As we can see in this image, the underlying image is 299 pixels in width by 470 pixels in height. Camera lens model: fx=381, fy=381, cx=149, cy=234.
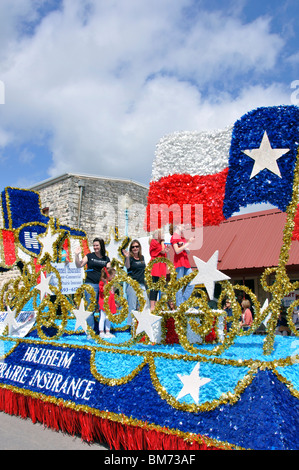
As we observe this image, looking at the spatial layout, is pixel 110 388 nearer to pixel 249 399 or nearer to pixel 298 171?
pixel 249 399

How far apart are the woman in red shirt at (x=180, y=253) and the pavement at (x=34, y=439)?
2025 mm

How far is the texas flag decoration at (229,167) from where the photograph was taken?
352 cm

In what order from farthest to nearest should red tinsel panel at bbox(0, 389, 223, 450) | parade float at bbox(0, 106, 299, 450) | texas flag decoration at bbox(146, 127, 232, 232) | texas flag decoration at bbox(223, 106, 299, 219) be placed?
texas flag decoration at bbox(146, 127, 232, 232) → texas flag decoration at bbox(223, 106, 299, 219) → red tinsel panel at bbox(0, 389, 223, 450) → parade float at bbox(0, 106, 299, 450)

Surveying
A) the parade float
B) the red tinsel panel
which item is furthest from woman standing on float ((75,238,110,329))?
the red tinsel panel

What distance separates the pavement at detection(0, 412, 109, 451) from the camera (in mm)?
3383

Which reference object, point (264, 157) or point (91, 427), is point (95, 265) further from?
point (264, 157)

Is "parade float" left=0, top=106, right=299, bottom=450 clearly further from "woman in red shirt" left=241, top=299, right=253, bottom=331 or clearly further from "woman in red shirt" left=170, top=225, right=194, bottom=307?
"woman in red shirt" left=241, top=299, right=253, bottom=331

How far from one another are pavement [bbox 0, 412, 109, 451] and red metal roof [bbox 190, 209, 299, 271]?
7903 millimetres

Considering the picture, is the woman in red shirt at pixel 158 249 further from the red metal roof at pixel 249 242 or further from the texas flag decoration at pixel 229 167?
the red metal roof at pixel 249 242

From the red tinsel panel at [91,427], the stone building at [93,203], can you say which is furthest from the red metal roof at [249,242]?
the red tinsel panel at [91,427]

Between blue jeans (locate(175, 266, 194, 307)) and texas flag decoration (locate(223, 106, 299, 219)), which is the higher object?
texas flag decoration (locate(223, 106, 299, 219))

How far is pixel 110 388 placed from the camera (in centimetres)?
346

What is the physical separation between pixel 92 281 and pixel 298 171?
11.0 ft

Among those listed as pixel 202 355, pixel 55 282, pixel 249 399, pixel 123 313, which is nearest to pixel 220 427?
pixel 249 399
